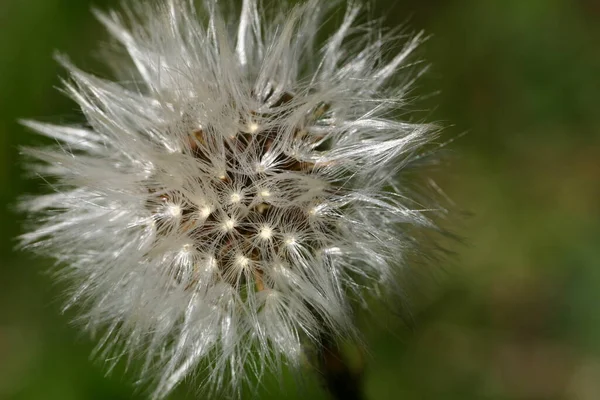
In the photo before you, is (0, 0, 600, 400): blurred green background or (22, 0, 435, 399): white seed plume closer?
(22, 0, 435, 399): white seed plume

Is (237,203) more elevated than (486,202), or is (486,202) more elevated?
(237,203)

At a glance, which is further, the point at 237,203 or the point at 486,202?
the point at 486,202

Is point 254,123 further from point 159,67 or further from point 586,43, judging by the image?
point 586,43

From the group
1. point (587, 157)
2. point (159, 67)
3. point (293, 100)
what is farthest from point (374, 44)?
point (587, 157)

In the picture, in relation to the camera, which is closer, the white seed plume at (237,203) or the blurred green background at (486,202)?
the white seed plume at (237,203)
